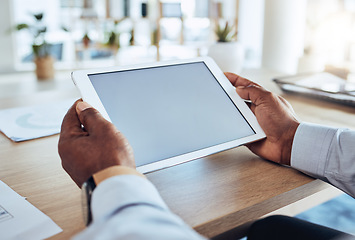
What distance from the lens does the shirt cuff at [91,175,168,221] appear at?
1.31ft

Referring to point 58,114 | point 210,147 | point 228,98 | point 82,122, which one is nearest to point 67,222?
point 82,122

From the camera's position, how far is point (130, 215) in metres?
0.37

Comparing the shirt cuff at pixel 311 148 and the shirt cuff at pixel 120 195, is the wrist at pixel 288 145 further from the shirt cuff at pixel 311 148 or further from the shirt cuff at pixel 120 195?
the shirt cuff at pixel 120 195

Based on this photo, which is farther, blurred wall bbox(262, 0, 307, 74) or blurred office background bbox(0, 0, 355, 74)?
blurred office background bbox(0, 0, 355, 74)

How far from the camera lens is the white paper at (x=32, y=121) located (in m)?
0.81

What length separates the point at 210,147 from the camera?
619 mm

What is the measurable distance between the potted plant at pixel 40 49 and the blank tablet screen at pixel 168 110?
4.02m

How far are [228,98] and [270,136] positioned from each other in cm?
11

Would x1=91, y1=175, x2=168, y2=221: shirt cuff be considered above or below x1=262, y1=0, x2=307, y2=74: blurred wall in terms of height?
below

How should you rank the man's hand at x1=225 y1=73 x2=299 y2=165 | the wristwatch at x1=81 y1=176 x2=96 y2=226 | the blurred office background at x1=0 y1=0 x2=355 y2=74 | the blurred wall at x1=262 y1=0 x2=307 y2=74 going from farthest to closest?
the blurred office background at x1=0 y1=0 x2=355 y2=74, the blurred wall at x1=262 y1=0 x2=307 y2=74, the man's hand at x1=225 y1=73 x2=299 y2=165, the wristwatch at x1=81 y1=176 x2=96 y2=226

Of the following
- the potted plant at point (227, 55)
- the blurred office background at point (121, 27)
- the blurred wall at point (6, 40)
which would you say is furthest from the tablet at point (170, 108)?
the blurred wall at point (6, 40)

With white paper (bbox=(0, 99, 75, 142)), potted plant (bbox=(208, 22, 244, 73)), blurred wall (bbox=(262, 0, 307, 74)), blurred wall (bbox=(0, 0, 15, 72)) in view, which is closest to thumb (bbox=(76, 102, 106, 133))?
white paper (bbox=(0, 99, 75, 142))

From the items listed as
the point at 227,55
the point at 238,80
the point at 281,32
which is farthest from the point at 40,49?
the point at 238,80

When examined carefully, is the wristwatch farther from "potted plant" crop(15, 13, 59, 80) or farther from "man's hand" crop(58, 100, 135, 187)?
"potted plant" crop(15, 13, 59, 80)
